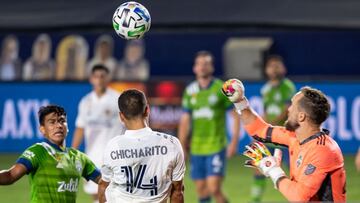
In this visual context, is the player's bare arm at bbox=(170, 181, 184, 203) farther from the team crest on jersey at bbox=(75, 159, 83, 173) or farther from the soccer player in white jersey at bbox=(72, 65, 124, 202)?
the soccer player in white jersey at bbox=(72, 65, 124, 202)

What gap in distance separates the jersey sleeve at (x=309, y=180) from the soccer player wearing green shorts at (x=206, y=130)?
5319mm

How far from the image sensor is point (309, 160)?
7.09 m

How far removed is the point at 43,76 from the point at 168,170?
14.5m

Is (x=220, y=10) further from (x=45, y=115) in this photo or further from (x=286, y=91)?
(x=45, y=115)

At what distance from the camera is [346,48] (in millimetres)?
22641

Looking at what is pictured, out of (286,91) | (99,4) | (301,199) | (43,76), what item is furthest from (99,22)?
(301,199)

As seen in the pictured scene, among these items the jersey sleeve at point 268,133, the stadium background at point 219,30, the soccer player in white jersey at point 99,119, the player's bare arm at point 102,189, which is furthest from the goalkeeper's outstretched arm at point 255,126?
the stadium background at point 219,30

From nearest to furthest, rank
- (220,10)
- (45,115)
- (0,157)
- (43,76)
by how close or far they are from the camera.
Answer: (45,115) → (0,157) → (43,76) → (220,10)

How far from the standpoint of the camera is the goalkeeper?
6.98m

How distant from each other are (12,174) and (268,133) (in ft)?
6.77

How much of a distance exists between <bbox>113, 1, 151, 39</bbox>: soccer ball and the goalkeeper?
7.46 ft

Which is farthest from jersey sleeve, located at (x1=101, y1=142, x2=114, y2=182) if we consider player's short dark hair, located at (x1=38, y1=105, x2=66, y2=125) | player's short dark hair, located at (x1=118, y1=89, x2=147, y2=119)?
player's short dark hair, located at (x1=38, y1=105, x2=66, y2=125)

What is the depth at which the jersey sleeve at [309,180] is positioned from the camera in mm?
6941

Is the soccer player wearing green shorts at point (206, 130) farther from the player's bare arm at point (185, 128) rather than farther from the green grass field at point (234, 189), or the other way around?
the green grass field at point (234, 189)
